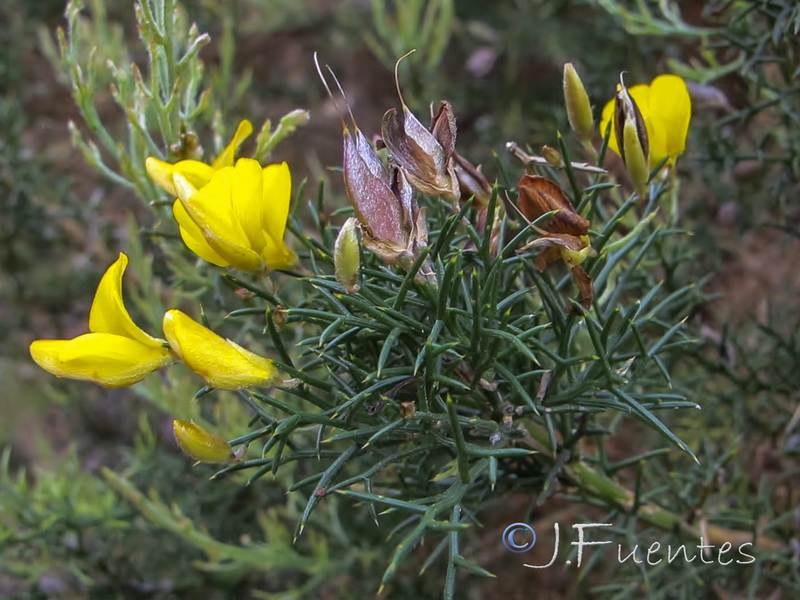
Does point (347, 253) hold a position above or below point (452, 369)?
above

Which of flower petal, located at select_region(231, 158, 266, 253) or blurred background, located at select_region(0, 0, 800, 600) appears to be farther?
blurred background, located at select_region(0, 0, 800, 600)

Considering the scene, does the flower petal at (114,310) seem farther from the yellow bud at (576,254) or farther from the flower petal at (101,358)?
the yellow bud at (576,254)

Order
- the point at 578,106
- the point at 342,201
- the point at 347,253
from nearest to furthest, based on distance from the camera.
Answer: the point at 347,253 < the point at 578,106 < the point at 342,201

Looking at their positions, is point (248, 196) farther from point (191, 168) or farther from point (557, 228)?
point (557, 228)

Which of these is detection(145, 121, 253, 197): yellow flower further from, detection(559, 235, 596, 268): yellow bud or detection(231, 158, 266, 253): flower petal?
detection(559, 235, 596, 268): yellow bud

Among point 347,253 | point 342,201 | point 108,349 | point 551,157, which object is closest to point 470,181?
point 551,157

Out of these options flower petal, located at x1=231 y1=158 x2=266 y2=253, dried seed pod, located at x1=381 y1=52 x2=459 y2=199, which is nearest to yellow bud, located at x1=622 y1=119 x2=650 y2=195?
dried seed pod, located at x1=381 y1=52 x2=459 y2=199

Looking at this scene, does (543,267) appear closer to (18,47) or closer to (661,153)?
(661,153)

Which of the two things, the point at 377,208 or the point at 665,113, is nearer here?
the point at 377,208
